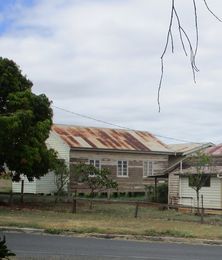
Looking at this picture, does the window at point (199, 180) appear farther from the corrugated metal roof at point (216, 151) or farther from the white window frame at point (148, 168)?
the white window frame at point (148, 168)

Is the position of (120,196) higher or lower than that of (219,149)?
lower

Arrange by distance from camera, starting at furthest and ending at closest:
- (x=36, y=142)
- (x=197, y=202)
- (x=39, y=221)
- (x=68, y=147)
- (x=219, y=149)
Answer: (x=68, y=147) < (x=219, y=149) < (x=197, y=202) < (x=36, y=142) < (x=39, y=221)

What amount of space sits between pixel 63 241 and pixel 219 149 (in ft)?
72.6

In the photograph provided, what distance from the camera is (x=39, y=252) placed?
1381 cm

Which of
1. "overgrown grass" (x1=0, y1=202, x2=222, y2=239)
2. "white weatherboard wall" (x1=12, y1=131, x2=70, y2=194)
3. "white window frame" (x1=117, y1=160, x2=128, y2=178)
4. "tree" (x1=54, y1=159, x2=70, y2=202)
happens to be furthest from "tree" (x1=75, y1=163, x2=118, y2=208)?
"white window frame" (x1=117, y1=160, x2=128, y2=178)

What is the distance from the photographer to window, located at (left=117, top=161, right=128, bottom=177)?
44844mm

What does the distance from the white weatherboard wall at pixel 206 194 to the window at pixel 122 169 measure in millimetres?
8577

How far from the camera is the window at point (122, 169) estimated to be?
44844 mm

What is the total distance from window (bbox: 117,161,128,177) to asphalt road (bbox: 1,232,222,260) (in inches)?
1020

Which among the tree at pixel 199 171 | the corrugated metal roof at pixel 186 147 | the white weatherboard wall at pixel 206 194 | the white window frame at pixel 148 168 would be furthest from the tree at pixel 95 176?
the corrugated metal roof at pixel 186 147

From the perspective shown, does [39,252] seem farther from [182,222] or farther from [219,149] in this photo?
[219,149]

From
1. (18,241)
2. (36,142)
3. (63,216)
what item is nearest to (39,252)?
(18,241)

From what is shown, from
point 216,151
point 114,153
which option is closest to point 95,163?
point 114,153

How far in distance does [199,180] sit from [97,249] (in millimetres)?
18658
